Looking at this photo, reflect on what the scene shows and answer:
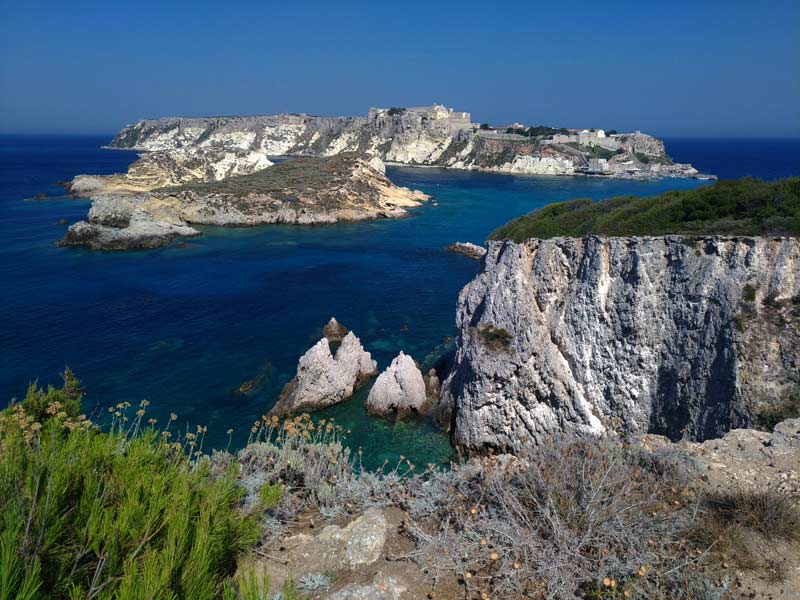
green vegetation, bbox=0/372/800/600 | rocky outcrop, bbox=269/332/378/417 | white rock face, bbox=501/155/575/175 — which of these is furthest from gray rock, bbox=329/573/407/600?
white rock face, bbox=501/155/575/175

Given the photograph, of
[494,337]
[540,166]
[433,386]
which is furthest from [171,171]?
[494,337]

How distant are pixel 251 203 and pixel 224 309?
35268 millimetres

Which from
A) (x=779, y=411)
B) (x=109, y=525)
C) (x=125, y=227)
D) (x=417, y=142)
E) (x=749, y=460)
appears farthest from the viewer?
(x=417, y=142)

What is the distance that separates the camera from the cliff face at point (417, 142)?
113 meters

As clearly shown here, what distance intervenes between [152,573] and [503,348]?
1488 centimetres

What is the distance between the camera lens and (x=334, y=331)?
2619 cm

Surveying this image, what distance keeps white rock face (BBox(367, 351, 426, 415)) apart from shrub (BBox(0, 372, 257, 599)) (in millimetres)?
14714

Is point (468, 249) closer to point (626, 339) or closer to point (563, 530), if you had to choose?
point (626, 339)

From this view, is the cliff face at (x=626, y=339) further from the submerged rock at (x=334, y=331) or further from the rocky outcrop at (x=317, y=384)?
the submerged rock at (x=334, y=331)

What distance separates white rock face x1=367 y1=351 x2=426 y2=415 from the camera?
63.5 feet

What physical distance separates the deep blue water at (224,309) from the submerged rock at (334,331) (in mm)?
898

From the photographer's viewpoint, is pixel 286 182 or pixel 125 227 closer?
pixel 125 227

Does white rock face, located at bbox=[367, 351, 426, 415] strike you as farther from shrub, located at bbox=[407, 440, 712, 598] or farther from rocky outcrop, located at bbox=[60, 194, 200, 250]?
rocky outcrop, located at bbox=[60, 194, 200, 250]

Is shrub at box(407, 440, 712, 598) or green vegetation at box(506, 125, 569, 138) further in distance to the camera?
green vegetation at box(506, 125, 569, 138)
